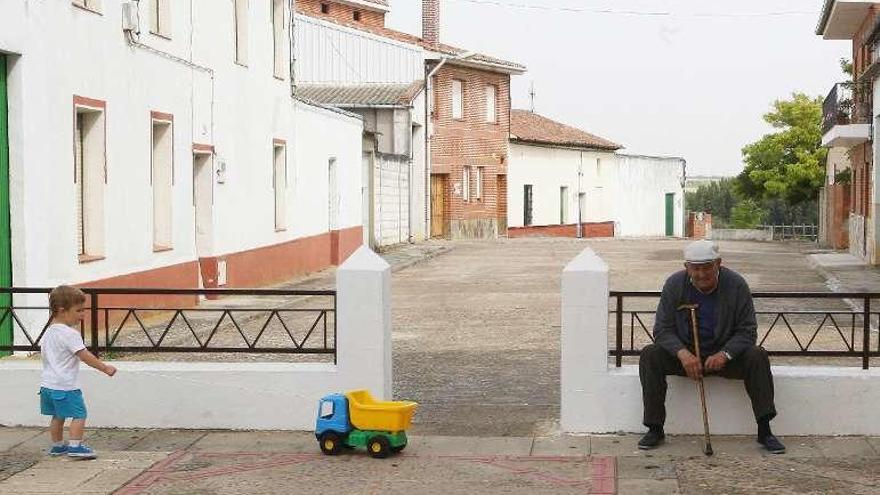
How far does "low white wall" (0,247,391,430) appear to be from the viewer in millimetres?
8680

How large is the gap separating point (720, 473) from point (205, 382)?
350 centimetres

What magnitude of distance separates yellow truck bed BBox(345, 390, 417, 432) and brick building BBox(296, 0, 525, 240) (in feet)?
95.9

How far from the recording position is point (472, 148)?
144 feet

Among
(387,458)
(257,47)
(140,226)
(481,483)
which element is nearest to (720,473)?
(481,483)

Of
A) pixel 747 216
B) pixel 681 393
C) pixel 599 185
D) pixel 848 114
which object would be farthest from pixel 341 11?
pixel 681 393

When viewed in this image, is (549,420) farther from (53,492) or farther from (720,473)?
(53,492)

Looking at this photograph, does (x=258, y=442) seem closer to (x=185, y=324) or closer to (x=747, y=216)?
(x=185, y=324)

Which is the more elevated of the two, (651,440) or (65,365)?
(65,365)

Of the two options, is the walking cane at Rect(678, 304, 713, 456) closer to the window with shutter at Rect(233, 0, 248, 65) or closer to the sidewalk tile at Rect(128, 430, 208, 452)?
the sidewalk tile at Rect(128, 430, 208, 452)

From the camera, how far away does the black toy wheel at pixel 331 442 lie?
805cm

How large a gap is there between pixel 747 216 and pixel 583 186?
766 inches

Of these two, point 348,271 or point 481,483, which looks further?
point 348,271

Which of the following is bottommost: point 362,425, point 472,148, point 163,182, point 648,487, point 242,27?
point 648,487

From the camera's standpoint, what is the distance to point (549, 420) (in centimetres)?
921
